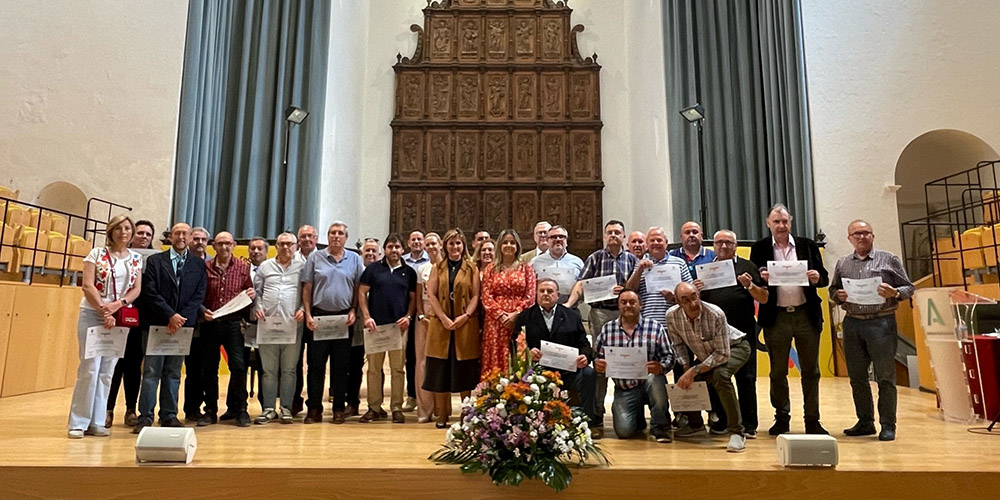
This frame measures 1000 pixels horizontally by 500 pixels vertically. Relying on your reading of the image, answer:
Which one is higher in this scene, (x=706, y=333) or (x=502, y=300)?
(x=502, y=300)

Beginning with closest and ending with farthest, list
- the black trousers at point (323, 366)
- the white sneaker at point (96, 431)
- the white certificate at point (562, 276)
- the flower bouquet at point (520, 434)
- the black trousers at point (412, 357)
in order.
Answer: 1. the flower bouquet at point (520, 434)
2. the white sneaker at point (96, 431)
3. the black trousers at point (323, 366)
4. the white certificate at point (562, 276)
5. the black trousers at point (412, 357)

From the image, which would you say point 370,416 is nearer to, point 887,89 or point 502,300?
point 502,300

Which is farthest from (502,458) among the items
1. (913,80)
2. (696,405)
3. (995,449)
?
(913,80)

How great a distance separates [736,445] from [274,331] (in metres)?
3.07

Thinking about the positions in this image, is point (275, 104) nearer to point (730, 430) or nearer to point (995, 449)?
point (730, 430)

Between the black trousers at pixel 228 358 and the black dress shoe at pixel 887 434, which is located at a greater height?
the black trousers at pixel 228 358

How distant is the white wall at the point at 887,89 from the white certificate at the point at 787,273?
5243 mm

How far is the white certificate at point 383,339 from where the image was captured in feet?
14.8

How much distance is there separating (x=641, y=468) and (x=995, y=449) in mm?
2193

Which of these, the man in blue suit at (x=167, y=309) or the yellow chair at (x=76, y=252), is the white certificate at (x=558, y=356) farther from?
the yellow chair at (x=76, y=252)

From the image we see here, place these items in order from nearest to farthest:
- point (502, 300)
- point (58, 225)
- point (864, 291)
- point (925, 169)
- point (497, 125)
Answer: point (864, 291), point (502, 300), point (58, 225), point (925, 169), point (497, 125)

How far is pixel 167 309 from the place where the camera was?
159 inches

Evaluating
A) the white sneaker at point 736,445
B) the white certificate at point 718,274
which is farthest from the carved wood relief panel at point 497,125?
the white sneaker at point 736,445

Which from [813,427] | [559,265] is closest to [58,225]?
[559,265]
